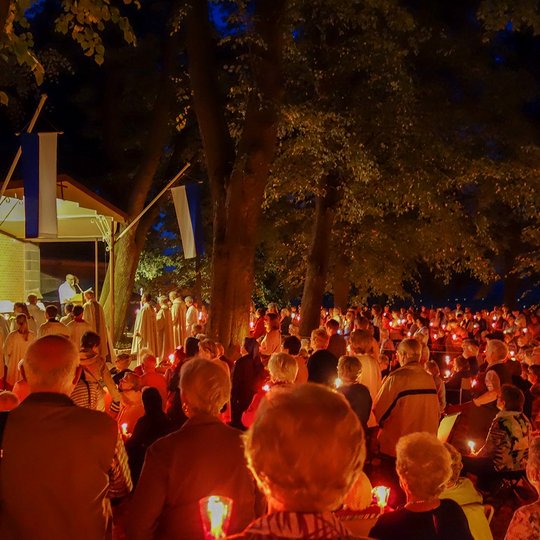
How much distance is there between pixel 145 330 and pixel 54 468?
1537 centimetres

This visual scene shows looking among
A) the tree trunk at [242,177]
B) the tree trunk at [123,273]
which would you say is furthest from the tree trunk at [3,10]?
the tree trunk at [123,273]

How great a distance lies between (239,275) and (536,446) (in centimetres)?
943

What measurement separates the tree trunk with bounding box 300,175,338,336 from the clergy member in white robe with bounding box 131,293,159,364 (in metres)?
4.78

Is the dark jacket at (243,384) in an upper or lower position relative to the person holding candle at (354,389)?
lower

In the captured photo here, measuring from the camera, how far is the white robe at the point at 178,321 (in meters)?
20.1

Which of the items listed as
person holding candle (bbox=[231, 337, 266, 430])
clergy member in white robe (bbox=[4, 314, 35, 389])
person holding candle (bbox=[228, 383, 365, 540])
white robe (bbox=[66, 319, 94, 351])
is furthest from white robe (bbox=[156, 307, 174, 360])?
person holding candle (bbox=[228, 383, 365, 540])

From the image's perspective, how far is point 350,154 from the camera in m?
18.1

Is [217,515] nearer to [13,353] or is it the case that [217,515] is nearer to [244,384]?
[244,384]

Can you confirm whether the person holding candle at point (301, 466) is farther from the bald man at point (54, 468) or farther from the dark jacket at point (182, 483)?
the bald man at point (54, 468)

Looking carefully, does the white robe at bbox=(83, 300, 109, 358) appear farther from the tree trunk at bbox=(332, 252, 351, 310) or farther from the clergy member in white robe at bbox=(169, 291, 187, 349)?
the tree trunk at bbox=(332, 252, 351, 310)

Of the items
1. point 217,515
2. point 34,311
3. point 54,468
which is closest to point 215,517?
point 217,515

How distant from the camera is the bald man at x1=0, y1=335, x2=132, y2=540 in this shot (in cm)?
333

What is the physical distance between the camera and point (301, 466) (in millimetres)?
2006

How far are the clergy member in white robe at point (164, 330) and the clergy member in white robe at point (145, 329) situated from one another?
0.91 ft
